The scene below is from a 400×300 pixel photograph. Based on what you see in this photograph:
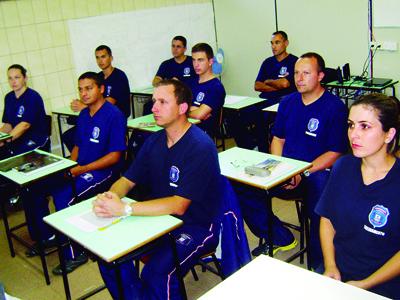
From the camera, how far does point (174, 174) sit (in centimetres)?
252

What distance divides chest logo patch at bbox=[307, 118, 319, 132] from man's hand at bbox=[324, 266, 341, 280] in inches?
55.0

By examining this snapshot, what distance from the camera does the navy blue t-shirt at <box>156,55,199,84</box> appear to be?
232 inches

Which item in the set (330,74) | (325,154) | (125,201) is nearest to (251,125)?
(330,74)

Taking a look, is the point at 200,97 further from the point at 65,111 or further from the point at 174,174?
the point at 174,174

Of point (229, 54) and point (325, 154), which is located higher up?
point (229, 54)

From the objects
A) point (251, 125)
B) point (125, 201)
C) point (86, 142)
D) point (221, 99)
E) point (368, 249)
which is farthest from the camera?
point (251, 125)

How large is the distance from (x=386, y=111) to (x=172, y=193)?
1198 mm

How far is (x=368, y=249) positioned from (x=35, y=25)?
4.52 m

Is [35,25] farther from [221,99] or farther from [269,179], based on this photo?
[269,179]

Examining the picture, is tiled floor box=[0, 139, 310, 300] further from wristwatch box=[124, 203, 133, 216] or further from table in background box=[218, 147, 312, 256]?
wristwatch box=[124, 203, 133, 216]

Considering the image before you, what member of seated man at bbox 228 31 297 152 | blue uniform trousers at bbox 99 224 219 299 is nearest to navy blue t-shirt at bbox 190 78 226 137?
seated man at bbox 228 31 297 152

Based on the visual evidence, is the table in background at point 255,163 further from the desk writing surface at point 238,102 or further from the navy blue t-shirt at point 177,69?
the navy blue t-shirt at point 177,69

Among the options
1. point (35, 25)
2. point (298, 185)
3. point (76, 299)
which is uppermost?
point (35, 25)

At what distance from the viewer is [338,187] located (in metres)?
1.95
